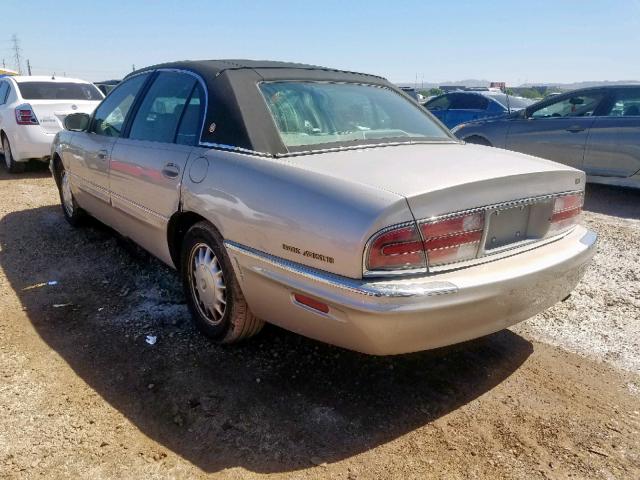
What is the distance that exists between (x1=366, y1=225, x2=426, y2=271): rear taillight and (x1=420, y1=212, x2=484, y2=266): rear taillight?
45 mm

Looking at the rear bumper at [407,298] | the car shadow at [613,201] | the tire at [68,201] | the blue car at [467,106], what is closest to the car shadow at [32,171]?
the tire at [68,201]

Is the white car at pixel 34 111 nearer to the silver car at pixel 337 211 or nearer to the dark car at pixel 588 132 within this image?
the silver car at pixel 337 211

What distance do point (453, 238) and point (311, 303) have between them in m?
0.68

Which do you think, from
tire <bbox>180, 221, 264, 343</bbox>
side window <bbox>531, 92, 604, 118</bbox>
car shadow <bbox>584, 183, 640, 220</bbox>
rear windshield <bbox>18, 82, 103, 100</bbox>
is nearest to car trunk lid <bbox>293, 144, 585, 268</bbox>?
tire <bbox>180, 221, 264, 343</bbox>

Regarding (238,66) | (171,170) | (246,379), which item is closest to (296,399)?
(246,379)

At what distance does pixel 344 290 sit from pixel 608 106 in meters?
6.43

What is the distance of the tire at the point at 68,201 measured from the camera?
513 cm

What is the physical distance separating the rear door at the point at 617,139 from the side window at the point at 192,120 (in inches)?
226

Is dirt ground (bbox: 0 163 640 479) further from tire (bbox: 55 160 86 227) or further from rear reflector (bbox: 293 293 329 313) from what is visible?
tire (bbox: 55 160 86 227)

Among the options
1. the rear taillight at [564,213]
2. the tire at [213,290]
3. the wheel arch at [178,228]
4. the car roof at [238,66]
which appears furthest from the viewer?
the car roof at [238,66]

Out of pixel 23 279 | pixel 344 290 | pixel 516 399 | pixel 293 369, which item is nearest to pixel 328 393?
pixel 293 369

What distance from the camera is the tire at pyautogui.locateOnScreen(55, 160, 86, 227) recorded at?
16.8ft

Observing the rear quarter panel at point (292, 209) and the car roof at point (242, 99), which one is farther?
the car roof at point (242, 99)

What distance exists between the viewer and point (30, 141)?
8.05 meters
